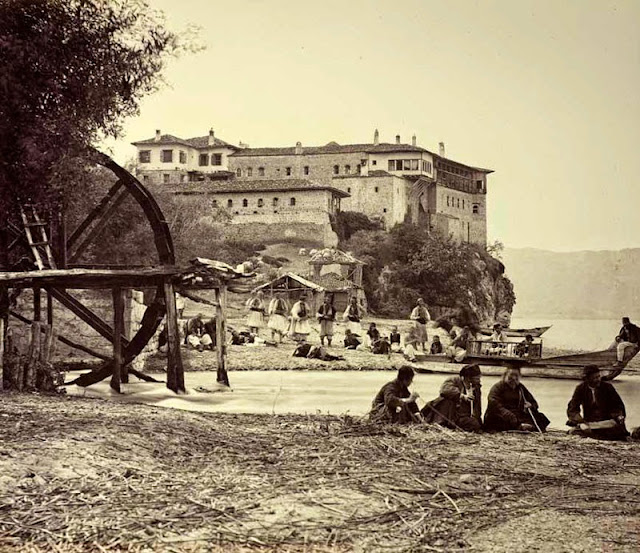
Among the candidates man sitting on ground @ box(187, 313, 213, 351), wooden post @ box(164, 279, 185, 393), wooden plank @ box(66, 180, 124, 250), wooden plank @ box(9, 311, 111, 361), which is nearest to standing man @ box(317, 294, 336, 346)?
man sitting on ground @ box(187, 313, 213, 351)

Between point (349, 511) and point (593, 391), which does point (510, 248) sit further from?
point (349, 511)

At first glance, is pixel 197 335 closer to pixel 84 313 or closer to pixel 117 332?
pixel 117 332

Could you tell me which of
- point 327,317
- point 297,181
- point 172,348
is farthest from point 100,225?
point 297,181

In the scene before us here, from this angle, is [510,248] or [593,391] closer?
[593,391]

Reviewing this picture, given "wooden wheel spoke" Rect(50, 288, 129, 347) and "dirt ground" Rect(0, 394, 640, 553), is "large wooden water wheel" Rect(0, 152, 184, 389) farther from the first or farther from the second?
"dirt ground" Rect(0, 394, 640, 553)

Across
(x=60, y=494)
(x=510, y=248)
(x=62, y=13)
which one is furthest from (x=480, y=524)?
(x=62, y=13)

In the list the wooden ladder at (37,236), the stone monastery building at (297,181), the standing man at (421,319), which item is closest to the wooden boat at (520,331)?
the standing man at (421,319)
